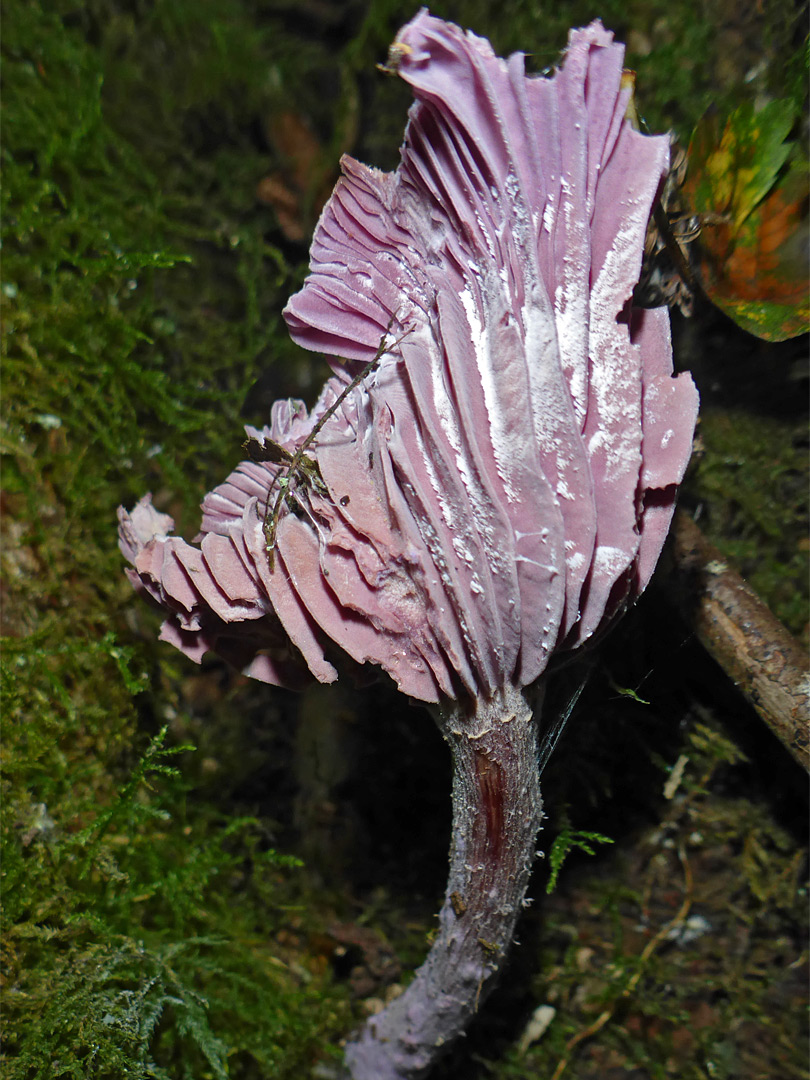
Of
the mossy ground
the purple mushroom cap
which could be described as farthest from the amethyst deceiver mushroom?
the mossy ground

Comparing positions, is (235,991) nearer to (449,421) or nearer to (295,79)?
(449,421)

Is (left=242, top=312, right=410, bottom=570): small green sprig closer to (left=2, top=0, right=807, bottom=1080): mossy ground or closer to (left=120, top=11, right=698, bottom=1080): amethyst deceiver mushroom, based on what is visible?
(left=120, top=11, right=698, bottom=1080): amethyst deceiver mushroom

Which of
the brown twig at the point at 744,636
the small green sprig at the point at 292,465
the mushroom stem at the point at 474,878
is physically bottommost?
the mushroom stem at the point at 474,878

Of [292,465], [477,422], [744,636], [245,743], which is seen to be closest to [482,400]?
[477,422]

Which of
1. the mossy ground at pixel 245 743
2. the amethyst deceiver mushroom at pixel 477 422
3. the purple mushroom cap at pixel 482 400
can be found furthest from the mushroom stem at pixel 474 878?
the mossy ground at pixel 245 743

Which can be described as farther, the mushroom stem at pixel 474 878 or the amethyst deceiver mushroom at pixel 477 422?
the mushroom stem at pixel 474 878

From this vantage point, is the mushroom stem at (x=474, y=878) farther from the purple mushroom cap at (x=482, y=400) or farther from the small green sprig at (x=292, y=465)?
the small green sprig at (x=292, y=465)

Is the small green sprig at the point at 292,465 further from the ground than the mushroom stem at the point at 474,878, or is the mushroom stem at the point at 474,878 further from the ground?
the small green sprig at the point at 292,465
